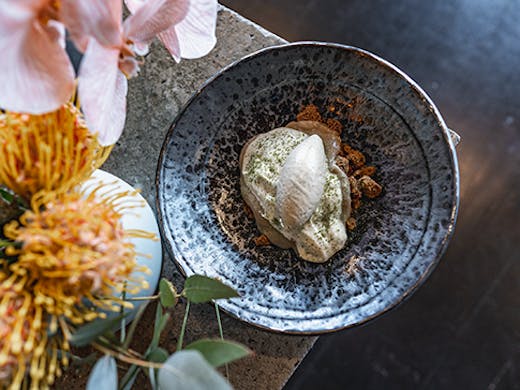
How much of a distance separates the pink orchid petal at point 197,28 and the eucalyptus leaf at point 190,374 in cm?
29

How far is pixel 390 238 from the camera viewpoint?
753 millimetres

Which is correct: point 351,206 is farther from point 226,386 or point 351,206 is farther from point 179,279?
point 226,386

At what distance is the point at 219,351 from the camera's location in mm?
425

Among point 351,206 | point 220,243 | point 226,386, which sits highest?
point 226,386

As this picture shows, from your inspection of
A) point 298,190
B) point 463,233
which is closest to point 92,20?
point 298,190

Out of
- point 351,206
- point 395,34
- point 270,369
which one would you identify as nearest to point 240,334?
point 270,369

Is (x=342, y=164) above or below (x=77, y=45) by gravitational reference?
below

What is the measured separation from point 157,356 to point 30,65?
26 cm

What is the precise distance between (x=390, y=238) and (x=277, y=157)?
20 centimetres

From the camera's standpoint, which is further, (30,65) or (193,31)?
(193,31)

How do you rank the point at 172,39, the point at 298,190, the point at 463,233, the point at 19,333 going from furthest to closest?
the point at 463,233, the point at 298,190, the point at 172,39, the point at 19,333

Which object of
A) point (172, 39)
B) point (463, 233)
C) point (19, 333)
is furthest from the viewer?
point (463, 233)

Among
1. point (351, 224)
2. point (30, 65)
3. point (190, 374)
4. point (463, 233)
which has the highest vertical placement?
point (30, 65)

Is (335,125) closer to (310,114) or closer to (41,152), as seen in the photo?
(310,114)
